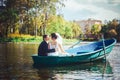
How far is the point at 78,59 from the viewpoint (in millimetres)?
16422

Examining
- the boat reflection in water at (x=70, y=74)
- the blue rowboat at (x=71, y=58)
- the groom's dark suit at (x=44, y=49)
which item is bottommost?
the boat reflection in water at (x=70, y=74)

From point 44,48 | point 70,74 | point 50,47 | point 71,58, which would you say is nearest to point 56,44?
point 50,47

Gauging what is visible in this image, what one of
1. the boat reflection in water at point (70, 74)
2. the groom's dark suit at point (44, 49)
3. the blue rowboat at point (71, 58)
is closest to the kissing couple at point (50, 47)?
the groom's dark suit at point (44, 49)

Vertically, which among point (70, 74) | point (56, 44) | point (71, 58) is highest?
point (56, 44)

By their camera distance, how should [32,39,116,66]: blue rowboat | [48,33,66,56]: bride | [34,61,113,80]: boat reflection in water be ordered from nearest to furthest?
[34,61,113,80]: boat reflection in water
[32,39,116,66]: blue rowboat
[48,33,66,56]: bride

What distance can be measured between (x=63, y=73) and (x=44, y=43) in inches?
91.5

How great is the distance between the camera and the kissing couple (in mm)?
15312

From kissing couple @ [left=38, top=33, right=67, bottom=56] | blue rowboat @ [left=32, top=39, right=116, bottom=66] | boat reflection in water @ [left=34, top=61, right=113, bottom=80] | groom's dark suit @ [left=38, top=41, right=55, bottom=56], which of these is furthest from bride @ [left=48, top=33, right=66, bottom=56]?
boat reflection in water @ [left=34, top=61, right=113, bottom=80]

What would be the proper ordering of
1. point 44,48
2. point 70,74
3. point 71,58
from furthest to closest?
point 71,58 < point 44,48 < point 70,74

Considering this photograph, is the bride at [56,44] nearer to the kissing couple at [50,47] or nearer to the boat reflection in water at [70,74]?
the kissing couple at [50,47]

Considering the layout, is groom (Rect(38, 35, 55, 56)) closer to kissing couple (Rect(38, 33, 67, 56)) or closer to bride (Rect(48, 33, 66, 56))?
kissing couple (Rect(38, 33, 67, 56))

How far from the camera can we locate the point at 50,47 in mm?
15734

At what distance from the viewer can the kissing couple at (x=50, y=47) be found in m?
15.3

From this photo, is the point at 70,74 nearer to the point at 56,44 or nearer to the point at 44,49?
the point at 44,49
